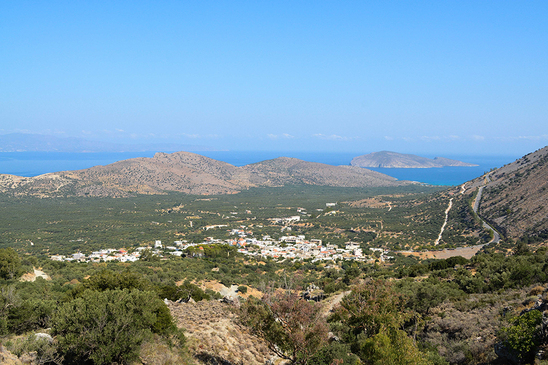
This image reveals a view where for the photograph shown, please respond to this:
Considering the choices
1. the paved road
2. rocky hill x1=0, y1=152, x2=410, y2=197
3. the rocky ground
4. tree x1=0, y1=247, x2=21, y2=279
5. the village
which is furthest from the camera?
rocky hill x1=0, y1=152, x2=410, y2=197

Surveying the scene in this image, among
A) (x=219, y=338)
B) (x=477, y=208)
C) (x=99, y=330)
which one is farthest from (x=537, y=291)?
(x=477, y=208)

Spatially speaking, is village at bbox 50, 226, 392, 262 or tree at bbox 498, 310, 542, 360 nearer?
tree at bbox 498, 310, 542, 360

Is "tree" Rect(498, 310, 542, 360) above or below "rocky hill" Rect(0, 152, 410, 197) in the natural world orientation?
above

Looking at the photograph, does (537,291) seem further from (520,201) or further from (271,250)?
(520,201)

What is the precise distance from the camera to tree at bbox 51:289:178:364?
898 cm

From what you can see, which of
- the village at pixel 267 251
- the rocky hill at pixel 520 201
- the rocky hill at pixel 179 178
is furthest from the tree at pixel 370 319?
the rocky hill at pixel 179 178

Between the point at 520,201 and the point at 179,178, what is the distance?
98.2 m

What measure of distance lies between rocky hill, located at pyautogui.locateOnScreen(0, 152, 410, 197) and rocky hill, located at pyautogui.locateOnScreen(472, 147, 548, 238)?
251 ft

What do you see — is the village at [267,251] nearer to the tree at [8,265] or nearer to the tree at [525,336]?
the tree at [8,265]

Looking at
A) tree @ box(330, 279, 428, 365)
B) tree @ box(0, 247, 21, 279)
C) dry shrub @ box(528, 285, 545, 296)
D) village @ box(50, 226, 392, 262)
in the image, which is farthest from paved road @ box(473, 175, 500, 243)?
tree @ box(0, 247, 21, 279)

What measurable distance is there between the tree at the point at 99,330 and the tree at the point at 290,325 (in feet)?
11.0

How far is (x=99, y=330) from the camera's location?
30.2 feet

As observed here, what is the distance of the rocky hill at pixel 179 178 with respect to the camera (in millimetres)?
90938

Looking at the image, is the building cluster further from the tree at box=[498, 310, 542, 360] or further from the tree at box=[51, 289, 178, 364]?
the tree at box=[498, 310, 542, 360]
